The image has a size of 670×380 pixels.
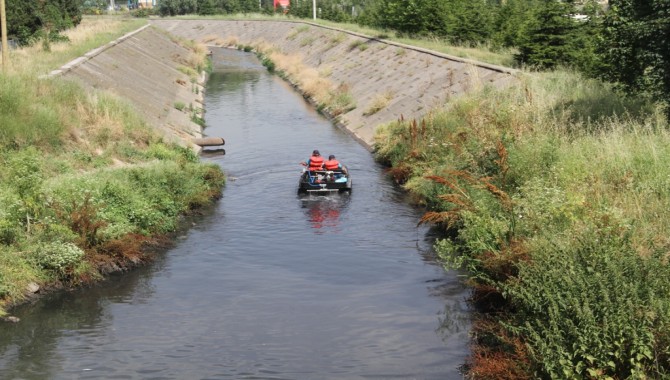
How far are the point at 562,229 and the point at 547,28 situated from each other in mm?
21860

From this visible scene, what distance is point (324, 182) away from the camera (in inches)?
1002

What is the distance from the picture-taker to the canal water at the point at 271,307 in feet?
44.5

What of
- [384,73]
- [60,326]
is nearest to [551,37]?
[384,73]

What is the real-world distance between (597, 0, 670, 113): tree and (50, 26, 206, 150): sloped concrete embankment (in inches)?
619

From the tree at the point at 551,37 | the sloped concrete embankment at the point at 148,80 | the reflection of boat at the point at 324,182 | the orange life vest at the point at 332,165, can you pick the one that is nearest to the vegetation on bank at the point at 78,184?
the reflection of boat at the point at 324,182

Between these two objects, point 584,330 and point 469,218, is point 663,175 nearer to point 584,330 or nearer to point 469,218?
point 469,218

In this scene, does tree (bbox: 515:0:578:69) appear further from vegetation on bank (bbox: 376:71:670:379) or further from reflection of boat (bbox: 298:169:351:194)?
reflection of boat (bbox: 298:169:351:194)

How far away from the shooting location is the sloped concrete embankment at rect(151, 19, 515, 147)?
112ft

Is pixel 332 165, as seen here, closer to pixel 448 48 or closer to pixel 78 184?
pixel 78 184

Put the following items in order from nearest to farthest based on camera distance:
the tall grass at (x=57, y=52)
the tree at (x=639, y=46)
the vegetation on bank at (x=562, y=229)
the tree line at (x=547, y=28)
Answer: the vegetation on bank at (x=562, y=229) → the tree at (x=639, y=46) → the tree line at (x=547, y=28) → the tall grass at (x=57, y=52)

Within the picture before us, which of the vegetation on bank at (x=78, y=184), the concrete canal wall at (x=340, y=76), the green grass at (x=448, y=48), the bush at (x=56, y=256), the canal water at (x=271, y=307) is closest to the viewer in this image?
the canal water at (x=271, y=307)

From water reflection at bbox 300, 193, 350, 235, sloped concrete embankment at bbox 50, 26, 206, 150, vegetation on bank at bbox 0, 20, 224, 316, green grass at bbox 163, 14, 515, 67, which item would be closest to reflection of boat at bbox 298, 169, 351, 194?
water reflection at bbox 300, 193, 350, 235

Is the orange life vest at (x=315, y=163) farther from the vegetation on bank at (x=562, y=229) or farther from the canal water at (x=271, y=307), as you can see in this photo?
the vegetation on bank at (x=562, y=229)

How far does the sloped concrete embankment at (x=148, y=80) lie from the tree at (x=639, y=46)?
15710mm
